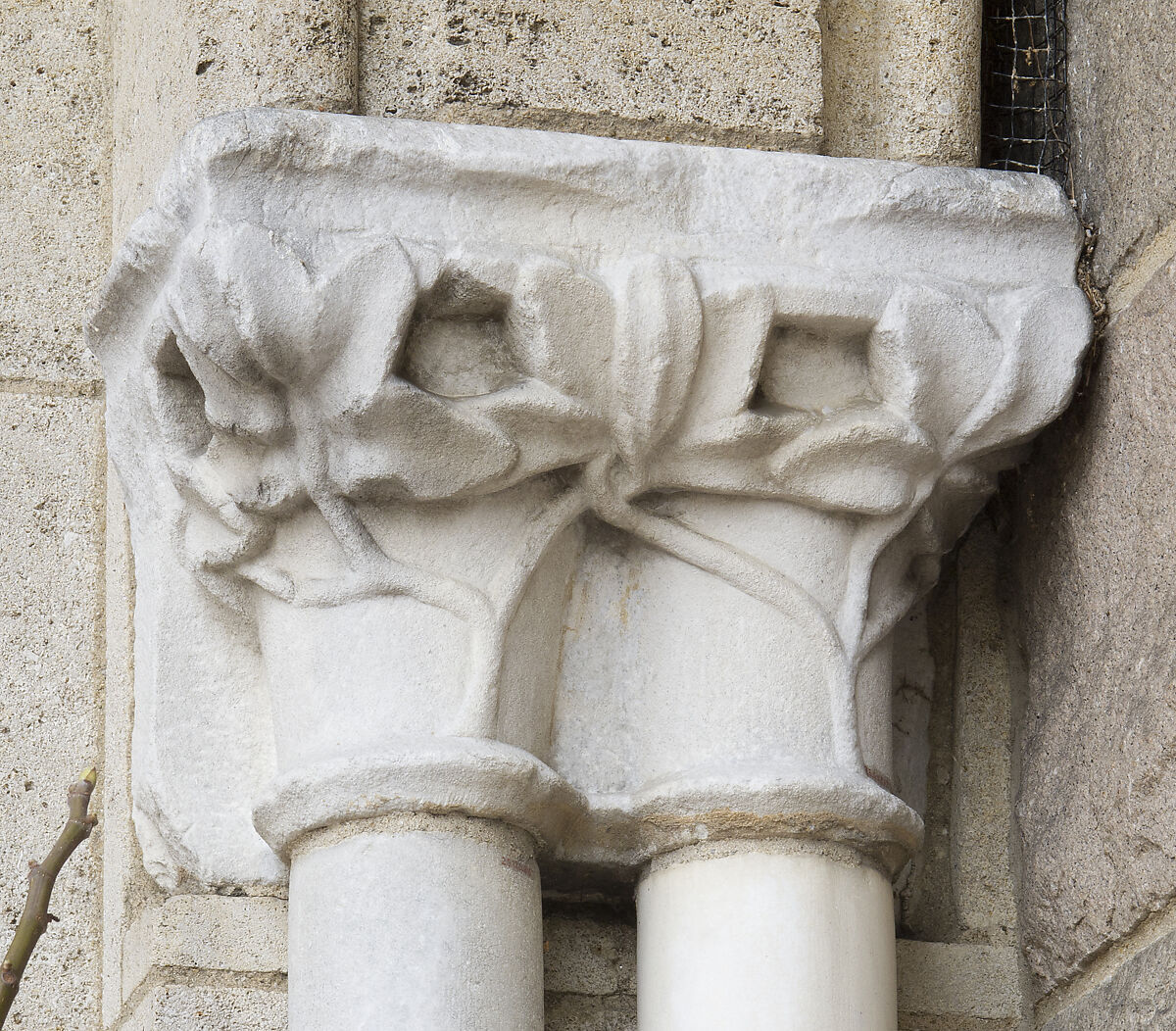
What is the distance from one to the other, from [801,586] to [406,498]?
0.32 metres

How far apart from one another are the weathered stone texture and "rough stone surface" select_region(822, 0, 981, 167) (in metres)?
0.10

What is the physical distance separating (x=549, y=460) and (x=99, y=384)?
54 cm

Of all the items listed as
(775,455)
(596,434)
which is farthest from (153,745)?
(775,455)

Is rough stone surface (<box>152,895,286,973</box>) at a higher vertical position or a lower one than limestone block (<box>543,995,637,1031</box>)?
higher

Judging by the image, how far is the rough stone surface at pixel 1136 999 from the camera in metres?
1.33

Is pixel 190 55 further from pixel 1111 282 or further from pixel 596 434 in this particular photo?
pixel 1111 282

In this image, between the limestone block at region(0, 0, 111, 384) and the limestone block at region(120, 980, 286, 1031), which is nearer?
the limestone block at region(120, 980, 286, 1031)

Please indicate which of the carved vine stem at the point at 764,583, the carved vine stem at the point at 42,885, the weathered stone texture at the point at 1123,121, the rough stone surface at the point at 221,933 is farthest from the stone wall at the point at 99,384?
the carved vine stem at the point at 42,885

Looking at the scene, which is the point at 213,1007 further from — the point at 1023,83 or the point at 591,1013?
the point at 1023,83

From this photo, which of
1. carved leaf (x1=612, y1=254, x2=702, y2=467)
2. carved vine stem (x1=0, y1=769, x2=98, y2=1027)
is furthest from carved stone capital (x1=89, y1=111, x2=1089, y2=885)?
carved vine stem (x1=0, y1=769, x2=98, y2=1027)

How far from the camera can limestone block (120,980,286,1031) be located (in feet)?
4.63

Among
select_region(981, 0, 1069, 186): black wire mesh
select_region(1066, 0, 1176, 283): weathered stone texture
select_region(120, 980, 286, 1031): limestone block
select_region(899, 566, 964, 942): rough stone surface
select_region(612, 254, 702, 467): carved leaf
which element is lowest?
select_region(120, 980, 286, 1031): limestone block

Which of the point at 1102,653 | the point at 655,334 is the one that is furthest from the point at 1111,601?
the point at 655,334

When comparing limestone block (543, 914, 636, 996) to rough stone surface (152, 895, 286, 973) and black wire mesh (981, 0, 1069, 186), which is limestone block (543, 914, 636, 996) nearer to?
rough stone surface (152, 895, 286, 973)
